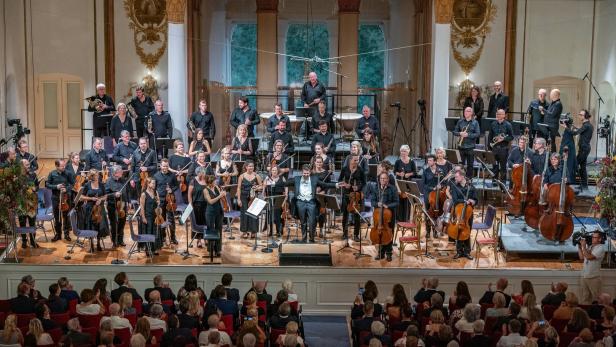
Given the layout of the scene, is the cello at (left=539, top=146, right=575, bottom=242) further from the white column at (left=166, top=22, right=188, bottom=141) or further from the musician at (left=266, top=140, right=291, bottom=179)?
the white column at (left=166, top=22, right=188, bottom=141)

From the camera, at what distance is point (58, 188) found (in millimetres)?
15188

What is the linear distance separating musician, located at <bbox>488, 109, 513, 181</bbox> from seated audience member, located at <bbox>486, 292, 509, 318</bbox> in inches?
288

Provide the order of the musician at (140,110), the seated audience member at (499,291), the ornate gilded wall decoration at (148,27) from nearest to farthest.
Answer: the seated audience member at (499,291) < the musician at (140,110) < the ornate gilded wall decoration at (148,27)

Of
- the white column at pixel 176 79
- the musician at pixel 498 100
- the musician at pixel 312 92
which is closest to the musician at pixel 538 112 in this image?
the musician at pixel 498 100

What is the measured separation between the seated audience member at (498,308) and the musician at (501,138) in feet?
24.0

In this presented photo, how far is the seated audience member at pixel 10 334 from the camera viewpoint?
9.70 m

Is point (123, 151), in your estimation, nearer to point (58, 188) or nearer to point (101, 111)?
point (58, 188)

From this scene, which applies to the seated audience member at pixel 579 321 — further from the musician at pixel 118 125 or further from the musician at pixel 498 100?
the musician at pixel 118 125

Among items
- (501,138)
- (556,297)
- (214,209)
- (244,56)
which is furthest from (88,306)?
(244,56)

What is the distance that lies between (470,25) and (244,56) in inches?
285

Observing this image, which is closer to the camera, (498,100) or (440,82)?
(498,100)

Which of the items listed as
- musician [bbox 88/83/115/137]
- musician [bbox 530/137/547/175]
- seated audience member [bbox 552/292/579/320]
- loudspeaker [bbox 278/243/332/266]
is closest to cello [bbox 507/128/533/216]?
musician [bbox 530/137/547/175]

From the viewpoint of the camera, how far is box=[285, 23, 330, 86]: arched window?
85.1ft

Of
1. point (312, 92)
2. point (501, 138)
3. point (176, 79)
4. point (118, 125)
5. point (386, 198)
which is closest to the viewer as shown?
point (386, 198)
